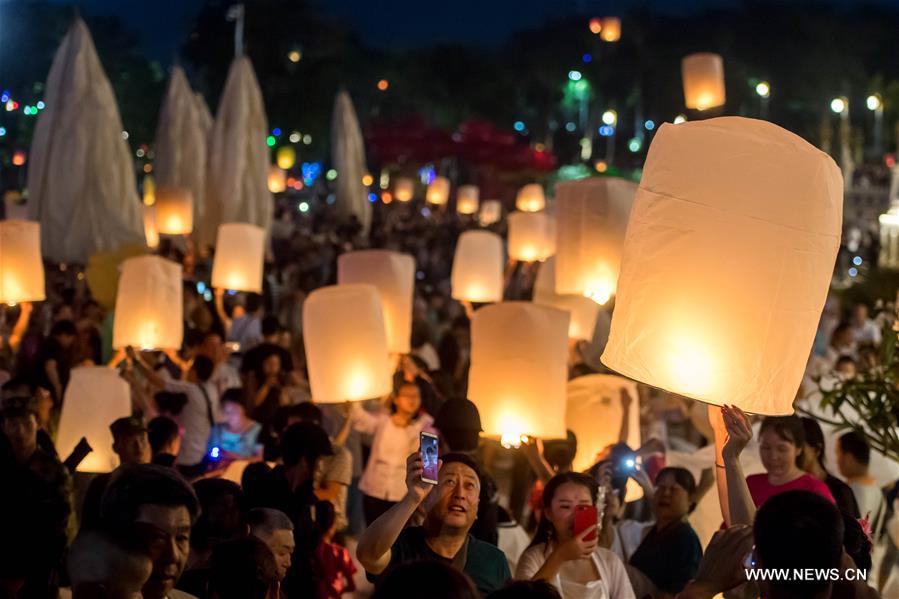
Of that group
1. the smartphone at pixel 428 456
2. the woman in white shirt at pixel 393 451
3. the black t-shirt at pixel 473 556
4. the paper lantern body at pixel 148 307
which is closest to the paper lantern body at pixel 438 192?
the paper lantern body at pixel 148 307

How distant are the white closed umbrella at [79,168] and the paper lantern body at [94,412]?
838 cm

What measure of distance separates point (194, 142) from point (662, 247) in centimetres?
1894

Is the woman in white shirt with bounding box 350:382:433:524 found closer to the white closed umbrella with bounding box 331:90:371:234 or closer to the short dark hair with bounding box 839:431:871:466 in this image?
the short dark hair with bounding box 839:431:871:466

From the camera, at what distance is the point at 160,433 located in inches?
259

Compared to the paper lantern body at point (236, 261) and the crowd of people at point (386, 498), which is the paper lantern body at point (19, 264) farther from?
the paper lantern body at point (236, 261)

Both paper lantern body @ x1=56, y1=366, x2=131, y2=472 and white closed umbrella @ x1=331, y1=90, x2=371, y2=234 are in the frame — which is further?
white closed umbrella @ x1=331, y1=90, x2=371, y2=234

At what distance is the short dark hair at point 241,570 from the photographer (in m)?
3.64

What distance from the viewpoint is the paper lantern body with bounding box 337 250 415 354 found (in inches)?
376

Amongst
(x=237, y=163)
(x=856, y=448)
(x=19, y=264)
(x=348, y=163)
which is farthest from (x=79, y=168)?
(x=856, y=448)

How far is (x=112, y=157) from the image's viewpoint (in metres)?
16.2

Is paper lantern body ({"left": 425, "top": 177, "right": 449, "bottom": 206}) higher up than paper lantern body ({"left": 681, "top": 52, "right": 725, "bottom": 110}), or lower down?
lower down

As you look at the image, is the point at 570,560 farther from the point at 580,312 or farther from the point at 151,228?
the point at 151,228

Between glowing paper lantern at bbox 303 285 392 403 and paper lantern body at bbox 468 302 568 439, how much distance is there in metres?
0.84

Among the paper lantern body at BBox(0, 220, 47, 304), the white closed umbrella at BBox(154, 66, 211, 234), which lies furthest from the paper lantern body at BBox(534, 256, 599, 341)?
the white closed umbrella at BBox(154, 66, 211, 234)
